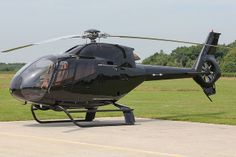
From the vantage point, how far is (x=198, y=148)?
37.2ft

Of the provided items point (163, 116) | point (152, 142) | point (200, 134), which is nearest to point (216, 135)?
point (200, 134)

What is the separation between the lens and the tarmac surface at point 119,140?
34.7ft

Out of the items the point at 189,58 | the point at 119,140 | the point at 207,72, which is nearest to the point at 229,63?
the point at 189,58

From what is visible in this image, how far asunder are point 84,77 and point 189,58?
137628mm

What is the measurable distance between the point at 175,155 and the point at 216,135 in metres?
4.07

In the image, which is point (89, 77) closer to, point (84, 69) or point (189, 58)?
point (84, 69)

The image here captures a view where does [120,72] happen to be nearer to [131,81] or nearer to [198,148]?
[131,81]

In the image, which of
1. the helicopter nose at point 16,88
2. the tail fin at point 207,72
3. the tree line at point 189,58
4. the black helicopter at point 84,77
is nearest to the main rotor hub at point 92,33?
the black helicopter at point 84,77

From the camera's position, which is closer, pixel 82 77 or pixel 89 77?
pixel 82 77

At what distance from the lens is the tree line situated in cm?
13438

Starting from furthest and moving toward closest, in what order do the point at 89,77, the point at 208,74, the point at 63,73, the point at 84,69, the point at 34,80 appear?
the point at 208,74
the point at 89,77
the point at 84,69
the point at 63,73
the point at 34,80

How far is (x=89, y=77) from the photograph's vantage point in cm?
1623

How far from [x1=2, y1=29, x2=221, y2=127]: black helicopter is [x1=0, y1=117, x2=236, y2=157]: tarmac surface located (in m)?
0.91

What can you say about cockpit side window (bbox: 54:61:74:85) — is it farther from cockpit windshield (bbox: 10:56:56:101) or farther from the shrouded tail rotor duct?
the shrouded tail rotor duct
